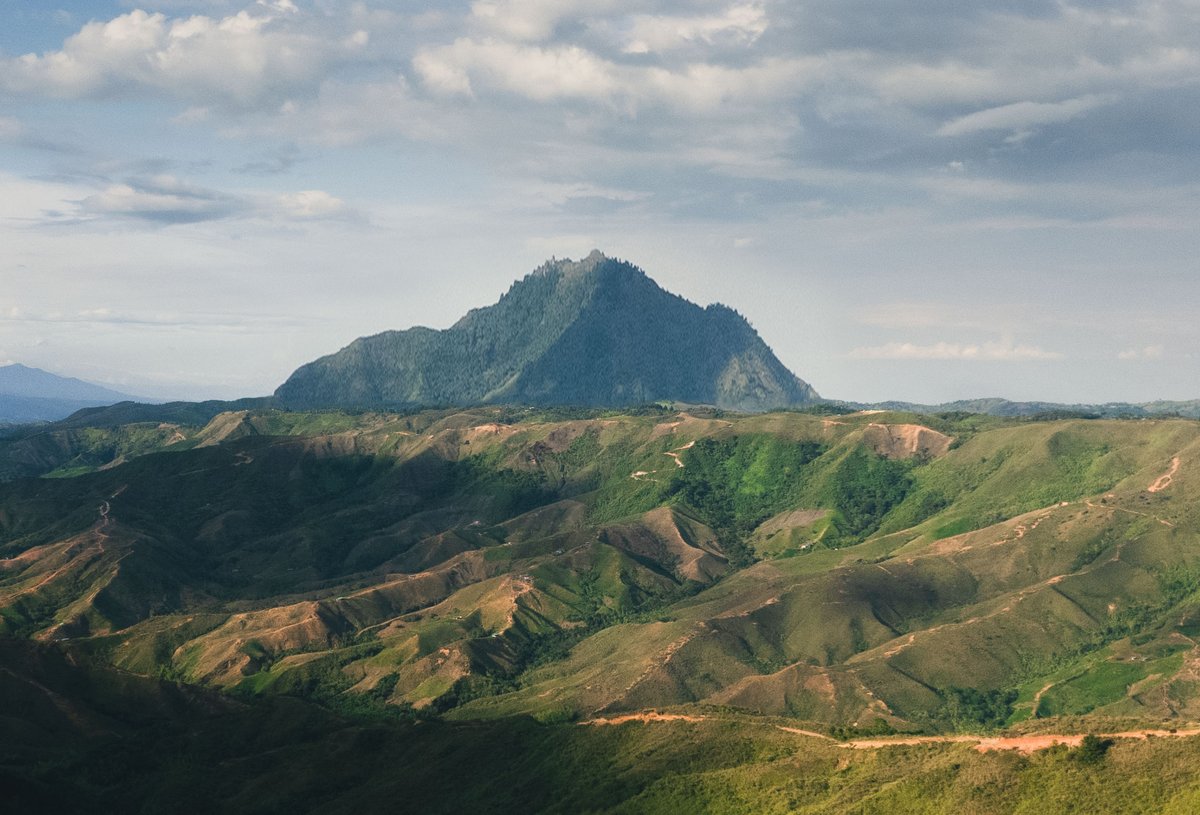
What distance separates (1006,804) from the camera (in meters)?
140

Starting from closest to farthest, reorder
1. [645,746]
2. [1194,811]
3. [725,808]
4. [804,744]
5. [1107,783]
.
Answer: [1194,811], [1107,783], [725,808], [804,744], [645,746]

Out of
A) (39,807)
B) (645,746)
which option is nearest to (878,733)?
(645,746)

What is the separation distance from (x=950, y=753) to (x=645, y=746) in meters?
52.3

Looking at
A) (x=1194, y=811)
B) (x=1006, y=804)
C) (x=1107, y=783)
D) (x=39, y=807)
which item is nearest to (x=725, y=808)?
(x=1006, y=804)

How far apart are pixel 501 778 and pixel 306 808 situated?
1272 inches

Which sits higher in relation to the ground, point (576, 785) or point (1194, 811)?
point (1194, 811)

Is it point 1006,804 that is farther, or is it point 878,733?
point 878,733

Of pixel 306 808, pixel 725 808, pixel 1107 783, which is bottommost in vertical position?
pixel 306 808

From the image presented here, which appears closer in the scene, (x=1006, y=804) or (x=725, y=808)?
(x=1006, y=804)

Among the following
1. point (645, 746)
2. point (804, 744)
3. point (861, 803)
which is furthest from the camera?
point (645, 746)

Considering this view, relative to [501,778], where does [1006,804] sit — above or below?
above

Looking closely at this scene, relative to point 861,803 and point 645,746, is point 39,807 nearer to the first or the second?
point 645,746

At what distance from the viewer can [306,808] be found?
19988cm

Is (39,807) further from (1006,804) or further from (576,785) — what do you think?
(1006,804)
